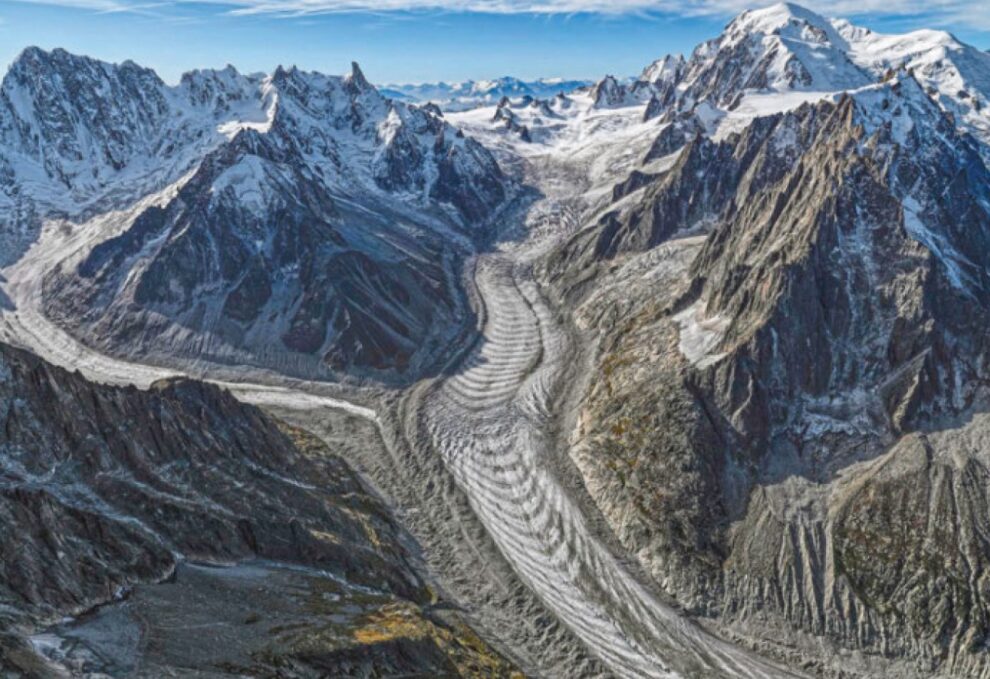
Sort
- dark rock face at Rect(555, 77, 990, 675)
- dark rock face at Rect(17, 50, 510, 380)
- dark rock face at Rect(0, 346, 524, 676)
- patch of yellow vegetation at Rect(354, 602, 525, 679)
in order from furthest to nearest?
dark rock face at Rect(17, 50, 510, 380), dark rock face at Rect(555, 77, 990, 675), patch of yellow vegetation at Rect(354, 602, 525, 679), dark rock face at Rect(0, 346, 524, 676)

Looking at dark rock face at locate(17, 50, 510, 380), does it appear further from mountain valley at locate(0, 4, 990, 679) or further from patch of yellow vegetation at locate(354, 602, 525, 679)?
patch of yellow vegetation at locate(354, 602, 525, 679)

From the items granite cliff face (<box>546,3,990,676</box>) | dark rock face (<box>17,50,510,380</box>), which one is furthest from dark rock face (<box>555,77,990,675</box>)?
dark rock face (<box>17,50,510,380</box>)

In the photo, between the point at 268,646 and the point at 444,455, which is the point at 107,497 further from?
the point at 444,455

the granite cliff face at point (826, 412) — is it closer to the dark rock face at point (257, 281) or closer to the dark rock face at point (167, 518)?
the dark rock face at point (167, 518)

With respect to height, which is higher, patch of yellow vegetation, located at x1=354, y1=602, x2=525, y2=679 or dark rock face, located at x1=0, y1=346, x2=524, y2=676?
dark rock face, located at x1=0, y1=346, x2=524, y2=676

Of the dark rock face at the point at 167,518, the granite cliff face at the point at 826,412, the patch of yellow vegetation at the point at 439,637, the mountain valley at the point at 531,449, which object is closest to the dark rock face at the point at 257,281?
the mountain valley at the point at 531,449

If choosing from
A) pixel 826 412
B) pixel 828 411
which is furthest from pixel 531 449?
pixel 828 411

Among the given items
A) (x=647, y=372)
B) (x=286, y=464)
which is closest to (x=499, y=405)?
(x=647, y=372)
